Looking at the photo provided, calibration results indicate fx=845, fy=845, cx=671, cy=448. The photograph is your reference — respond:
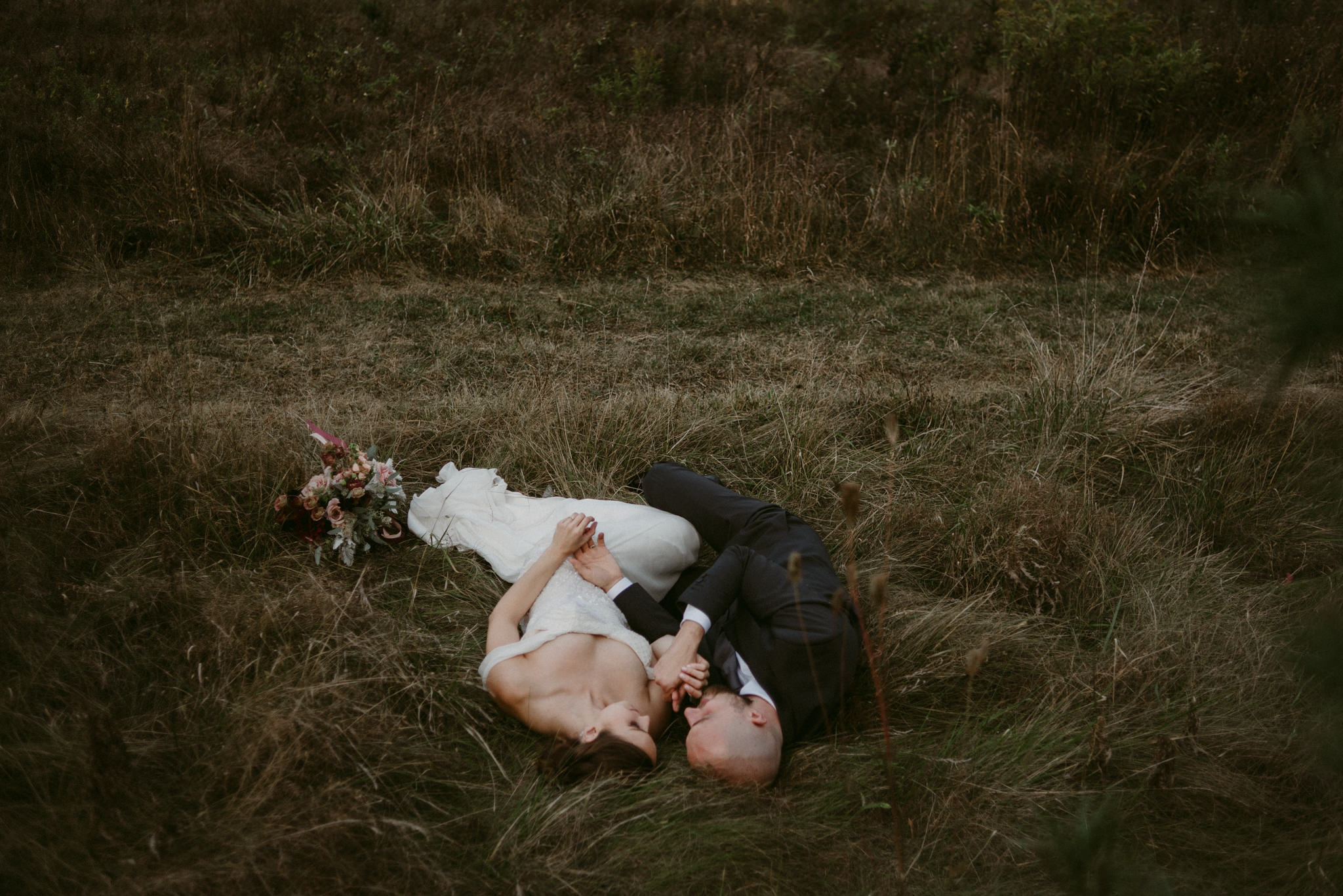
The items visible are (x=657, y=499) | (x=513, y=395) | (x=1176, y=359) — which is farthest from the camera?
(x=1176, y=359)

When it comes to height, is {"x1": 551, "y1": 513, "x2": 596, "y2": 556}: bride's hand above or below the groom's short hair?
above

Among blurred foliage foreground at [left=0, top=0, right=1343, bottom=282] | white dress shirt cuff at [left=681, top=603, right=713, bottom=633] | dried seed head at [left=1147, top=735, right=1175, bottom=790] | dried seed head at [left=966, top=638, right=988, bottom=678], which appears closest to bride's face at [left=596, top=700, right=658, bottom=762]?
white dress shirt cuff at [left=681, top=603, right=713, bottom=633]

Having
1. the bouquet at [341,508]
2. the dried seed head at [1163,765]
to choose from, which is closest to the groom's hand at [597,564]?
the bouquet at [341,508]

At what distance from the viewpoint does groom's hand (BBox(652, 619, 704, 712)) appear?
2.65 metres

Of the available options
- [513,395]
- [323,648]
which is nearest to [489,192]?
[513,395]

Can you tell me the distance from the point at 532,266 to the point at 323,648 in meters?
4.01

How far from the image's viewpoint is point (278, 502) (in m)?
3.21

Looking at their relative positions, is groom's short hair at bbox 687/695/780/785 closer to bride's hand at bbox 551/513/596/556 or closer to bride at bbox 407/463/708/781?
bride at bbox 407/463/708/781

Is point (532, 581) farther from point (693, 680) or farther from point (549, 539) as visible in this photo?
point (693, 680)

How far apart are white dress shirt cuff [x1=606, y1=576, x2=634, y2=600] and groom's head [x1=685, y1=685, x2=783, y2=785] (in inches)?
21.6

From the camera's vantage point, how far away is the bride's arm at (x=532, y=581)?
110 inches

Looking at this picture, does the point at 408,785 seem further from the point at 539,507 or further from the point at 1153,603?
the point at 1153,603

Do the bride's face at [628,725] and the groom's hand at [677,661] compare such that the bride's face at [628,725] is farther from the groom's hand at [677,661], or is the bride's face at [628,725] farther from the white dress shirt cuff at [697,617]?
the white dress shirt cuff at [697,617]

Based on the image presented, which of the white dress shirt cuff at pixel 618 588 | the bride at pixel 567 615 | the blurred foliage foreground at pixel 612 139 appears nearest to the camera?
the bride at pixel 567 615
